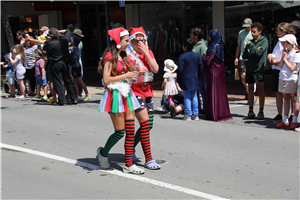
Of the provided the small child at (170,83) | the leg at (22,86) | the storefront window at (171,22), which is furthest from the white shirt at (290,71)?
the leg at (22,86)

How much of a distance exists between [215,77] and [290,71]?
1584mm

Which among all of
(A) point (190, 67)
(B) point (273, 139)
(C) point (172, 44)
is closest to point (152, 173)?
(B) point (273, 139)

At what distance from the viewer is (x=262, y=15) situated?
531 inches

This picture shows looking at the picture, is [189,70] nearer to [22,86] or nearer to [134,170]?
[134,170]

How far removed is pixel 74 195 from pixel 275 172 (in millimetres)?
2676

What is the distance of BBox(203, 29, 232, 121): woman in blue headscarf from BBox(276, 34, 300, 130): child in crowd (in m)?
1.26

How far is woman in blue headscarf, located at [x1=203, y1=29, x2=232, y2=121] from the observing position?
7699 mm

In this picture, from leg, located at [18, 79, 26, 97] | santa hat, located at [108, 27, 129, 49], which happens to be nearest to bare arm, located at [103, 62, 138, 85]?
santa hat, located at [108, 27, 129, 49]

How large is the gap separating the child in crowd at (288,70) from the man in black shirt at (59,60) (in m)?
6.07

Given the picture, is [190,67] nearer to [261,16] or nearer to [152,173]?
[152,173]

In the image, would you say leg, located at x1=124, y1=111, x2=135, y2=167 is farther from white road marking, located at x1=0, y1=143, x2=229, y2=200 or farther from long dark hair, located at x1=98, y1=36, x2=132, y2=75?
long dark hair, located at x1=98, y1=36, x2=132, y2=75

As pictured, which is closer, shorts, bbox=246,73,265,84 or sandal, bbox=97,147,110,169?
sandal, bbox=97,147,110,169

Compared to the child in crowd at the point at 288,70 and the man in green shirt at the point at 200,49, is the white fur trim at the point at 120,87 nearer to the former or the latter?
the child in crowd at the point at 288,70

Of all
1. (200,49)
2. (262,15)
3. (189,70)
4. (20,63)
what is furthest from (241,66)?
(20,63)
